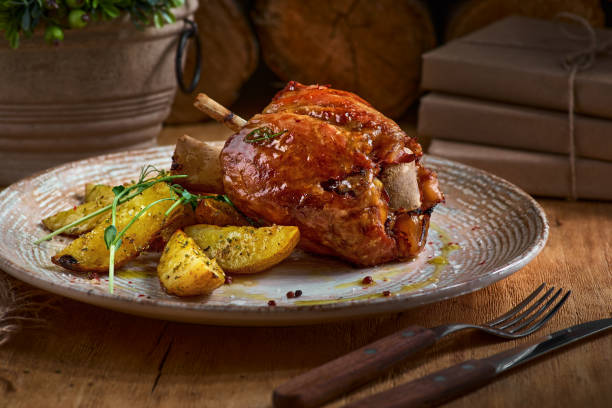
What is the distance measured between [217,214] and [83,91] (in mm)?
850

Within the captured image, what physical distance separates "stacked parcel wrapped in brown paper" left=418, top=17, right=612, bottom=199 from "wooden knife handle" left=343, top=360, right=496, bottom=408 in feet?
4.12

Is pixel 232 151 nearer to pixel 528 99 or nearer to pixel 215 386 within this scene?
pixel 215 386

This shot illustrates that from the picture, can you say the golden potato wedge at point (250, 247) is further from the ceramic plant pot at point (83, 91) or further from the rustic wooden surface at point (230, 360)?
the ceramic plant pot at point (83, 91)

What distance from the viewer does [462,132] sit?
2.38m

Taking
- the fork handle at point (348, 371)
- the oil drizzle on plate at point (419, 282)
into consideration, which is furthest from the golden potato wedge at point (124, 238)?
the fork handle at point (348, 371)

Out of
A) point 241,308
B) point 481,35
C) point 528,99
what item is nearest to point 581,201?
point 528,99

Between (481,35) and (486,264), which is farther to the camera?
(481,35)

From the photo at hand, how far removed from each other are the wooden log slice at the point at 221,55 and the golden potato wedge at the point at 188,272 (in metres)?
1.70

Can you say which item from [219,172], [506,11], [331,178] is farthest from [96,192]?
[506,11]

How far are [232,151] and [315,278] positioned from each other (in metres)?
0.31

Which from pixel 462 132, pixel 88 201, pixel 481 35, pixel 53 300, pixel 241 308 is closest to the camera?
pixel 241 308

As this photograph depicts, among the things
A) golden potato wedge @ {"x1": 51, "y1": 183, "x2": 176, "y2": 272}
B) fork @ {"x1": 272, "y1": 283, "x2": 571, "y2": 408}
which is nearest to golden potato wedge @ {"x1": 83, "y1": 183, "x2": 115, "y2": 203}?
golden potato wedge @ {"x1": 51, "y1": 183, "x2": 176, "y2": 272}

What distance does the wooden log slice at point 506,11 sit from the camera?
2846mm

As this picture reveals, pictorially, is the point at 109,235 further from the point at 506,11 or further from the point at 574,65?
the point at 506,11
